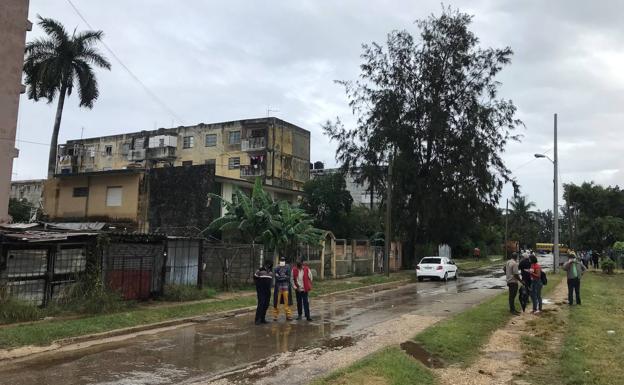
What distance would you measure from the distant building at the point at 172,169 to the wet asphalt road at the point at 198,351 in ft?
74.3

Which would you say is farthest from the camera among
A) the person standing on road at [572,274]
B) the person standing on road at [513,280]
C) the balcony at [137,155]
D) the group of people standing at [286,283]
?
the balcony at [137,155]

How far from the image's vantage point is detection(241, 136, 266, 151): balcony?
5775 centimetres

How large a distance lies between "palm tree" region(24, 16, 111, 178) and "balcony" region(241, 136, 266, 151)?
19654 mm

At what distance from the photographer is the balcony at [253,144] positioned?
189 feet

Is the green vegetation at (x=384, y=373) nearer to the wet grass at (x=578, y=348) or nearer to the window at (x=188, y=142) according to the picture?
the wet grass at (x=578, y=348)

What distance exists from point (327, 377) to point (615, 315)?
1171 cm

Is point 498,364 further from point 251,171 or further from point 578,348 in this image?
point 251,171

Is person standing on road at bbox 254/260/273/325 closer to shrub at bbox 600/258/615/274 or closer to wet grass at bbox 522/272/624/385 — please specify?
wet grass at bbox 522/272/624/385

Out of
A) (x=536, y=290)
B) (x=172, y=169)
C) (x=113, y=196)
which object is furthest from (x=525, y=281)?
(x=113, y=196)

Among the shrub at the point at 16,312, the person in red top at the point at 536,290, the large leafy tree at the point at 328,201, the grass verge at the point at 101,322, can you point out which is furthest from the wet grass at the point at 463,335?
the large leafy tree at the point at 328,201

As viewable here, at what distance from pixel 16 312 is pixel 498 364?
10994 mm

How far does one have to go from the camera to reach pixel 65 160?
71250mm

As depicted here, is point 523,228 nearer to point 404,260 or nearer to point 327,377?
point 404,260

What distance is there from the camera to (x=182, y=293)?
60.2 ft
